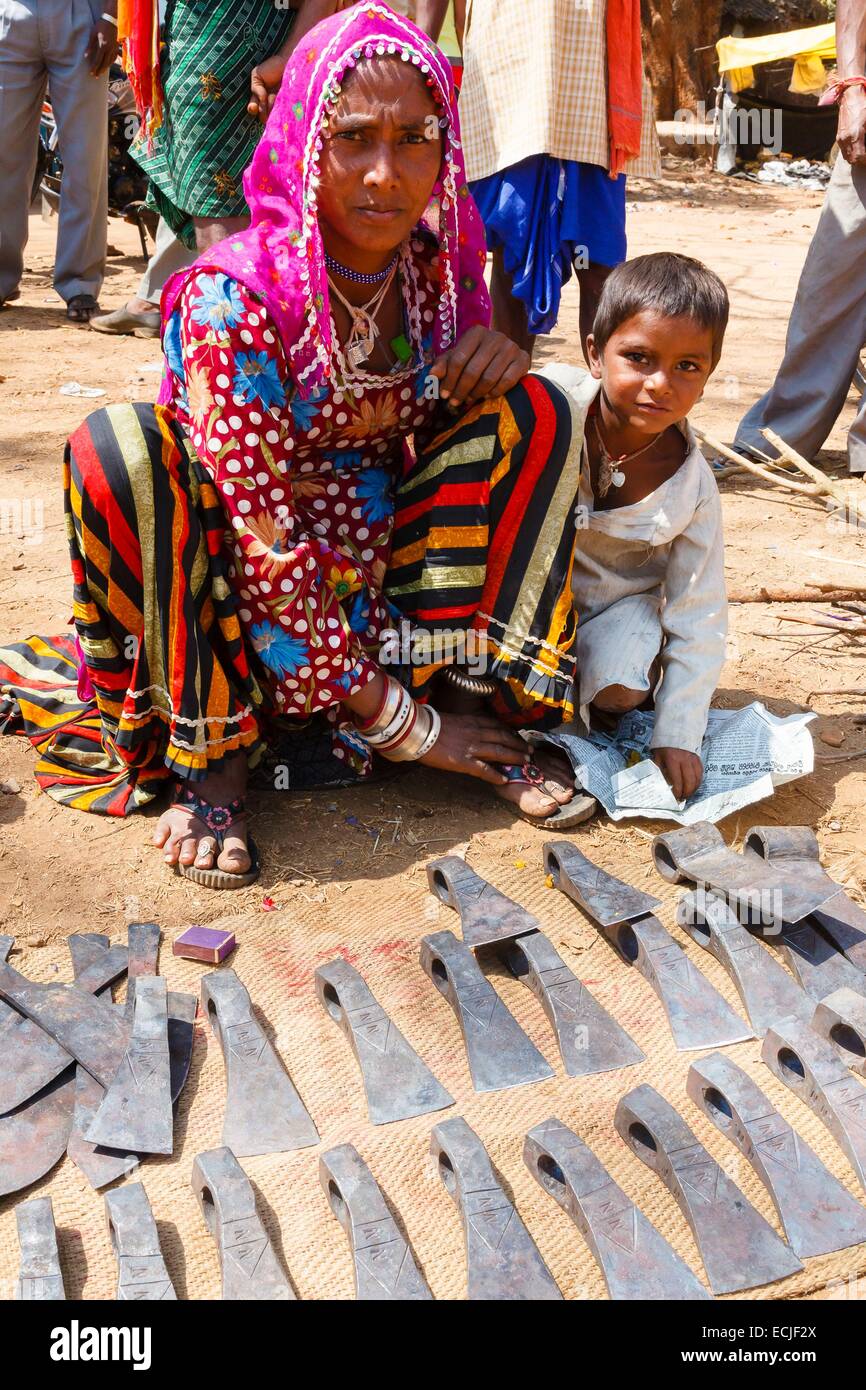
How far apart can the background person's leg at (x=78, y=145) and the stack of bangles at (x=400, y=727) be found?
463 cm

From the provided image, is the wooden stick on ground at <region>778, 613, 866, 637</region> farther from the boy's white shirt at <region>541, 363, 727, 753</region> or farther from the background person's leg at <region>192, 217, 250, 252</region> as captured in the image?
the background person's leg at <region>192, 217, 250, 252</region>

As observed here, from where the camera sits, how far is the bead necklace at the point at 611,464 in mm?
2652

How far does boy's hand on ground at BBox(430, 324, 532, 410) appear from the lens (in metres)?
2.43

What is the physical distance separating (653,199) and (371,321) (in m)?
11.4

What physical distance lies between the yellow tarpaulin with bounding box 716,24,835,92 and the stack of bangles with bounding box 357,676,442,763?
46.3ft

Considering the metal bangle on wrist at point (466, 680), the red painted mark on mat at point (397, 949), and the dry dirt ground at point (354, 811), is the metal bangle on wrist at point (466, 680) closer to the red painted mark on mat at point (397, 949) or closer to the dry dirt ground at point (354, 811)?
the dry dirt ground at point (354, 811)

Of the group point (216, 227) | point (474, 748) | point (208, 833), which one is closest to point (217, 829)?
point (208, 833)

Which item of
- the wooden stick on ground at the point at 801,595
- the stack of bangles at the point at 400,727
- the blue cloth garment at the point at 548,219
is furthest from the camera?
the blue cloth garment at the point at 548,219

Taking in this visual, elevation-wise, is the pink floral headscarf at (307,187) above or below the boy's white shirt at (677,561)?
above

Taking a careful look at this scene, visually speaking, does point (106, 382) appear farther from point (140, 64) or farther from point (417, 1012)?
point (417, 1012)

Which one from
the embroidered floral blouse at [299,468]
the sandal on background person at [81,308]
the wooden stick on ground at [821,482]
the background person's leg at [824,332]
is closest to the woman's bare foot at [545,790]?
the embroidered floral blouse at [299,468]

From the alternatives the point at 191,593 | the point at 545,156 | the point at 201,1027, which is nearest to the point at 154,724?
the point at 191,593

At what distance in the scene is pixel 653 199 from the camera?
41.7 feet

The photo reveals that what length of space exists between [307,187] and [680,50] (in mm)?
14736
